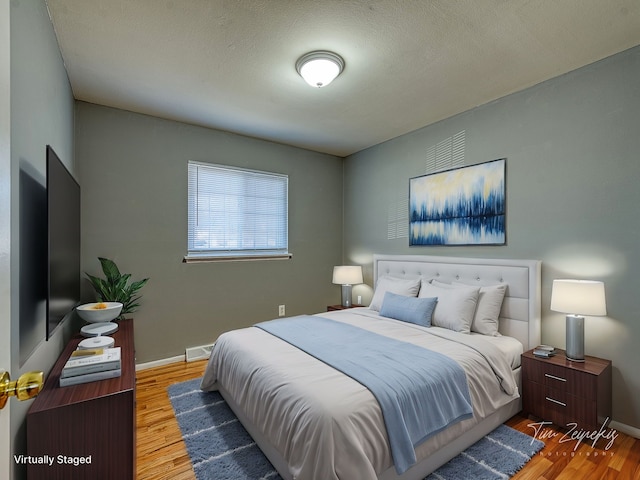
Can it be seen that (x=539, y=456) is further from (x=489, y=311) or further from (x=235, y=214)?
(x=235, y=214)

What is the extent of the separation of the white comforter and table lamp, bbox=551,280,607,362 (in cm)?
48

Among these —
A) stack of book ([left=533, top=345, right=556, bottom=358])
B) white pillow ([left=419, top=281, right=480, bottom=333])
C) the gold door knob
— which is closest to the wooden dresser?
the gold door knob

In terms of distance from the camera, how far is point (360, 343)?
2.27m

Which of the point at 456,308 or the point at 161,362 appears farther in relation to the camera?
the point at 161,362

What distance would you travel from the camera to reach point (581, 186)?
93.9 inches

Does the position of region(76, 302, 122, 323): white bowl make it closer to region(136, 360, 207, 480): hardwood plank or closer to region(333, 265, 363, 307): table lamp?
region(136, 360, 207, 480): hardwood plank

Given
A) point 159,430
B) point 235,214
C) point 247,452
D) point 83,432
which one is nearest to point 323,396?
point 247,452

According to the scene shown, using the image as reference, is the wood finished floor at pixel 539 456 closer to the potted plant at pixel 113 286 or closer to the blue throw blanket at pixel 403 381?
the blue throw blanket at pixel 403 381

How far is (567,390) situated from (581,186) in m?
1.49

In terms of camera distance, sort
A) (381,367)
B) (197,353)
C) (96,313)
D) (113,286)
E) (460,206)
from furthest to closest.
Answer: (197,353)
(460,206)
(113,286)
(96,313)
(381,367)

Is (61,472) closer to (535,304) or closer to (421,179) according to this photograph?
(535,304)

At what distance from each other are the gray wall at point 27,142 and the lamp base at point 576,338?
3.13 meters

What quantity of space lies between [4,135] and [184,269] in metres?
2.87

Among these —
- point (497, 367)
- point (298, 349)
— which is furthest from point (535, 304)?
point (298, 349)
